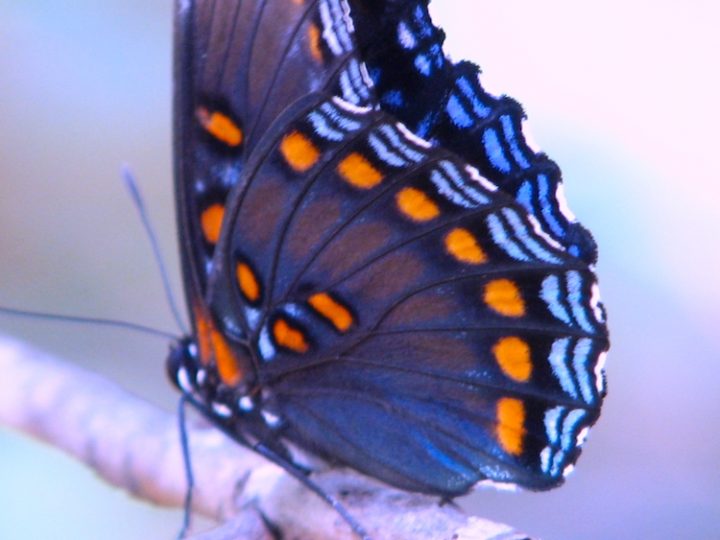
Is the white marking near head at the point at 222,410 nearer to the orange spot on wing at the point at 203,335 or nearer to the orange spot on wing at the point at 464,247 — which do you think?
the orange spot on wing at the point at 203,335

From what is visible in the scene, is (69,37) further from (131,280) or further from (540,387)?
(540,387)

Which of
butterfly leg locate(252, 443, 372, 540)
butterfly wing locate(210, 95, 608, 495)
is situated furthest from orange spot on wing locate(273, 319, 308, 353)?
butterfly leg locate(252, 443, 372, 540)

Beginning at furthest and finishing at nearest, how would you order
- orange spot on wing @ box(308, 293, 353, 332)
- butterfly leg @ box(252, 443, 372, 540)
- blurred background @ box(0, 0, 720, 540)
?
blurred background @ box(0, 0, 720, 540)
orange spot on wing @ box(308, 293, 353, 332)
butterfly leg @ box(252, 443, 372, 540)

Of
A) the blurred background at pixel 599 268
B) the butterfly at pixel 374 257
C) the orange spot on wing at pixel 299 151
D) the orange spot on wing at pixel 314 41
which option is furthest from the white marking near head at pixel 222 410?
the blurred background at pixel 599 268

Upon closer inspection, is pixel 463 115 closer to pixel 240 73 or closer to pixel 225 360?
pixel 240 73

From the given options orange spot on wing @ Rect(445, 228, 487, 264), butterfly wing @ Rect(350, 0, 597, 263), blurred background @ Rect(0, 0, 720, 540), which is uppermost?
butterfly wing @ Rect(350, 0, 597, 263)

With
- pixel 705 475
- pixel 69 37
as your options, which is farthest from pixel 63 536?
pixel 69 37

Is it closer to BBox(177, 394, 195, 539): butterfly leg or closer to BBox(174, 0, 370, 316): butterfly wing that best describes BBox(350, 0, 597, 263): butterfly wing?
BBox(174, 0, 370, 316): butterfly wing
